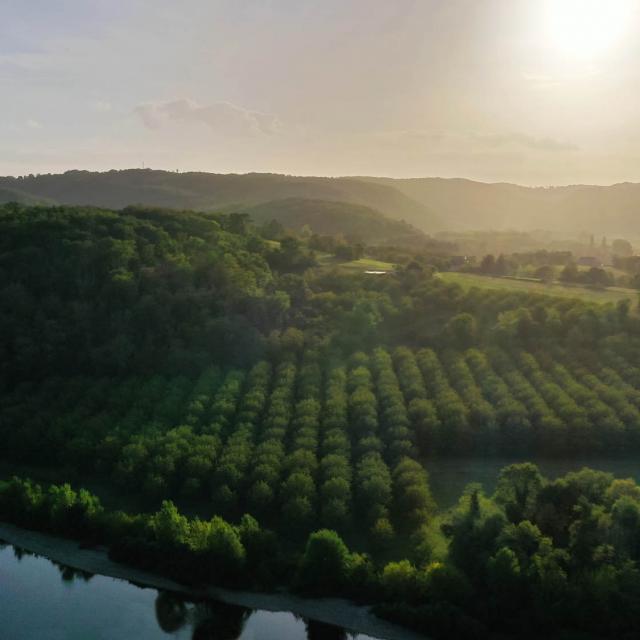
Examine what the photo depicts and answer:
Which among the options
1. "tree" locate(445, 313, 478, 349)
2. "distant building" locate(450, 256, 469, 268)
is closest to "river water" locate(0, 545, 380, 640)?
"tree" locate(445, 313, 478, 349)

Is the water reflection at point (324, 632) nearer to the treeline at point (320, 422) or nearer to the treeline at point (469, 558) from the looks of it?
the treeline at point (469, 558)

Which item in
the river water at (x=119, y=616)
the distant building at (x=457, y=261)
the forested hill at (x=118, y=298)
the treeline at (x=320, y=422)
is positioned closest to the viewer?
the river water at (x=119, y=616)

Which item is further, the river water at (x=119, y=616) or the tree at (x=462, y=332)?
the tree at (x=462, y=332)

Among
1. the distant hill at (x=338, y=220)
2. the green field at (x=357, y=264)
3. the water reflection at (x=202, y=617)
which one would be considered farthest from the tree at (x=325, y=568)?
the distant hill at (x=338, y=220)

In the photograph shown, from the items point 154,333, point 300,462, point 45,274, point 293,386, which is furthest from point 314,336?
point 45,274

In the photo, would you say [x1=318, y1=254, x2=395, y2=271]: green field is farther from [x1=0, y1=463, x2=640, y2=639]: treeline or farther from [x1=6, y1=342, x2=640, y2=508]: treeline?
[x1=0, y1=463, x2=640, y2=639]: treeline

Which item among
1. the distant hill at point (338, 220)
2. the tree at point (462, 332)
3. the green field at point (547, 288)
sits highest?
the distant hill at point (338, 220)

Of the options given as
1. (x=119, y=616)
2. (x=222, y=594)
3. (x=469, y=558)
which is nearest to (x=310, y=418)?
(x=222, y=594)
